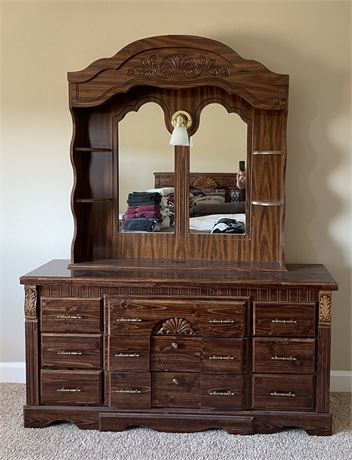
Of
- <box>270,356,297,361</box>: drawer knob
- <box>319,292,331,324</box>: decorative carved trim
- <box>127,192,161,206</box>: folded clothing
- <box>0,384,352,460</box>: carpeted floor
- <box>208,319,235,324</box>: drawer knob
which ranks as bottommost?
<box>0,384,352,460</box>: carpeted floor

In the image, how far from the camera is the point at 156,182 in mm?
3002

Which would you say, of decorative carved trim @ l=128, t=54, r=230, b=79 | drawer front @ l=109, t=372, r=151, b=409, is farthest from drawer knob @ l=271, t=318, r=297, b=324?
decorative carved trim @ l=128, t=54, r=230, b=79

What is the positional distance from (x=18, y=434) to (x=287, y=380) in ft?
4.22

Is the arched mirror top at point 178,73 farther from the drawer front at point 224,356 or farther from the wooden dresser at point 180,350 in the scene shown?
the drawer front at point 224,356

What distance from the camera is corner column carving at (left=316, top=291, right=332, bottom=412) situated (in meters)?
2.57

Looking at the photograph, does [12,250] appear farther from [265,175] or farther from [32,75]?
[265,175]

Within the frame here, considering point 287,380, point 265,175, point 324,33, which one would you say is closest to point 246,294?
point 287,380

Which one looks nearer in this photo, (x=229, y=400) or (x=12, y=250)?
(x=229, y=400)

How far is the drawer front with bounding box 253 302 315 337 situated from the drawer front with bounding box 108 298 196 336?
1.04ft

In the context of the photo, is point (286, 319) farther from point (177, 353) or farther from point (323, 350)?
point (177, 353)

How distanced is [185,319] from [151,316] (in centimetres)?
16

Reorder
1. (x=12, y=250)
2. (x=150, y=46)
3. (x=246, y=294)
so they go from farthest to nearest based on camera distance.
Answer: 1. (x=12, y=250)
2. (x=150, y=46)
3. (x=246, y=294)

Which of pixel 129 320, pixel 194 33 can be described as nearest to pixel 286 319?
pixel 129 320

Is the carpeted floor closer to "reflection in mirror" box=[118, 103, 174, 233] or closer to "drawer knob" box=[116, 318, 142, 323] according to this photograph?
"drawer knob" box=[116, 318, 142, 323]
